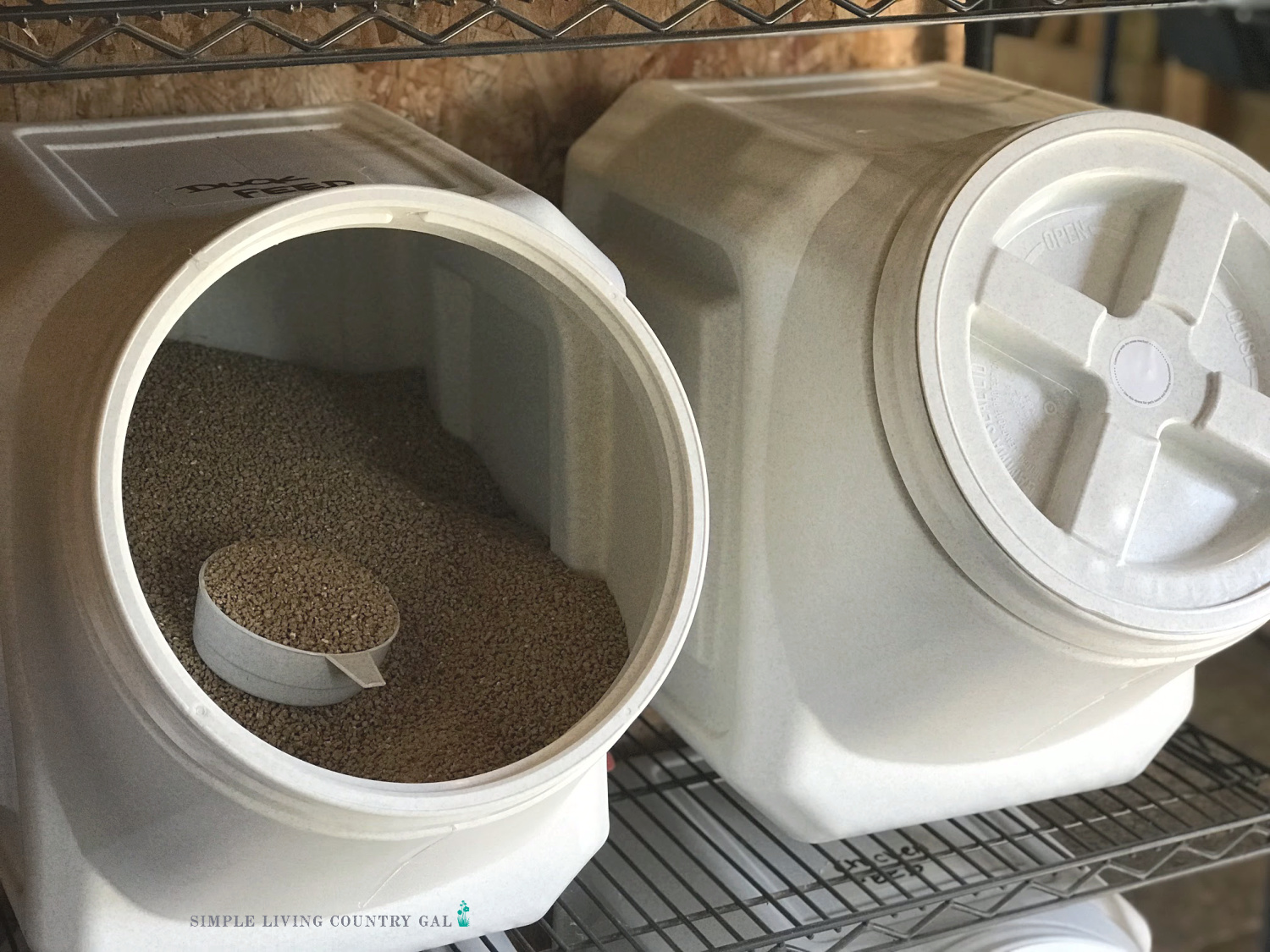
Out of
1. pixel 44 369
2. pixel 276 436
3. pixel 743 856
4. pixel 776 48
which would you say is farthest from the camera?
pixel 776 48

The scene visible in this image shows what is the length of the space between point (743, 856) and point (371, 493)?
395 millimetres

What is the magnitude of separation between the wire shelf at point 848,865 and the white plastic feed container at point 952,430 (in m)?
0.07

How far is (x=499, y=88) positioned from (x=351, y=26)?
366mm

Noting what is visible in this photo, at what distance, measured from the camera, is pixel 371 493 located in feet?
2.91

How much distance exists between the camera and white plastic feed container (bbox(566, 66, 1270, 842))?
30.6 inches

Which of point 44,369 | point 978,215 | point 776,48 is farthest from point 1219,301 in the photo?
point 44,369

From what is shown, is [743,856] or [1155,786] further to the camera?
[1155,786]

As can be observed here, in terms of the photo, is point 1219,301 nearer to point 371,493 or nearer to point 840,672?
point 840,672

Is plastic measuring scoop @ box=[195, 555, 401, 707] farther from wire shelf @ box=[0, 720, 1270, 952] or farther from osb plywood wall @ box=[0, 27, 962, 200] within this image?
osb plywood wall @ box=[0, 27, 962, 200]

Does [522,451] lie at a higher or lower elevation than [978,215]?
lower

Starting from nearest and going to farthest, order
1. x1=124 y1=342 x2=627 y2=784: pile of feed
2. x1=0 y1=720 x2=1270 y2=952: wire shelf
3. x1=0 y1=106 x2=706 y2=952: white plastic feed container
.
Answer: x1=0 y1=106 x2=706 y2=952: white plastic feed container, x1=124 y1=342 x2=627 y2=784: pile of feed, x1=0 y1=720 x2=1270 y2=952: wire shelf

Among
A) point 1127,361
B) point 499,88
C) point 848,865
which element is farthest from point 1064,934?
point 499,88

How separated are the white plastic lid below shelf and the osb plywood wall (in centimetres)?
38

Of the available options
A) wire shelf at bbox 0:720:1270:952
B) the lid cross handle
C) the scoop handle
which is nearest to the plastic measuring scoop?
the scoop handle
